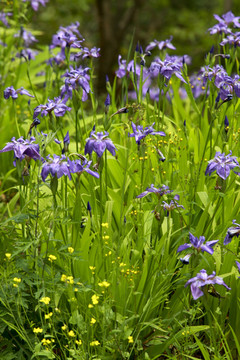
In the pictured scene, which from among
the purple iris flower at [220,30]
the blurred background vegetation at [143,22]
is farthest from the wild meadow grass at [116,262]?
the blurred background vegetation at [143,22]

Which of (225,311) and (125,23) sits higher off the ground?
(125,23)

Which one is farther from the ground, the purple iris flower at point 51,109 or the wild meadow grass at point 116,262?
the purple iris flower at point 51,109

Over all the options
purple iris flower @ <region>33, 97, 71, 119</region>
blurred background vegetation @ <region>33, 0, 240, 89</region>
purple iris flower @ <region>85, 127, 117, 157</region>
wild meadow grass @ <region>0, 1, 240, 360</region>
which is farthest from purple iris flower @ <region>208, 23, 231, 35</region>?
blurred background vegetation @ <region>33, 0, 240, 89</region>

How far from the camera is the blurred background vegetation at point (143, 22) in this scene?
1016 centimetres

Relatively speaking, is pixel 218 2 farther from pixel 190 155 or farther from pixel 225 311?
pixel 225 311

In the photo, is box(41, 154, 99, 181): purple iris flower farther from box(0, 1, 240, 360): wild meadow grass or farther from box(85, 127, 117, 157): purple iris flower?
box(85, 127, 117, 157): purple iris flower

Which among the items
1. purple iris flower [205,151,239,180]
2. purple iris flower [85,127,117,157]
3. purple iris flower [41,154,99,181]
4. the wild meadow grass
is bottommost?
the wild meadow grass

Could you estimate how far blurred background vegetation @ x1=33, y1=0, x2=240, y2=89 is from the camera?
1016 cm

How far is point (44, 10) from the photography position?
474 inches

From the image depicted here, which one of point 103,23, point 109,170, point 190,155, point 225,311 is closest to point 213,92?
point 190,155

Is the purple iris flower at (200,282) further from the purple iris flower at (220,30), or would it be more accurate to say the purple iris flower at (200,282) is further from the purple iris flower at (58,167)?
the purple iris flower at (220,30)

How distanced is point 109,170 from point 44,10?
9.89 metres

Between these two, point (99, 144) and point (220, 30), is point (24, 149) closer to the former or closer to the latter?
point (99, 144)

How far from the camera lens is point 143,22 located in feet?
44.1
